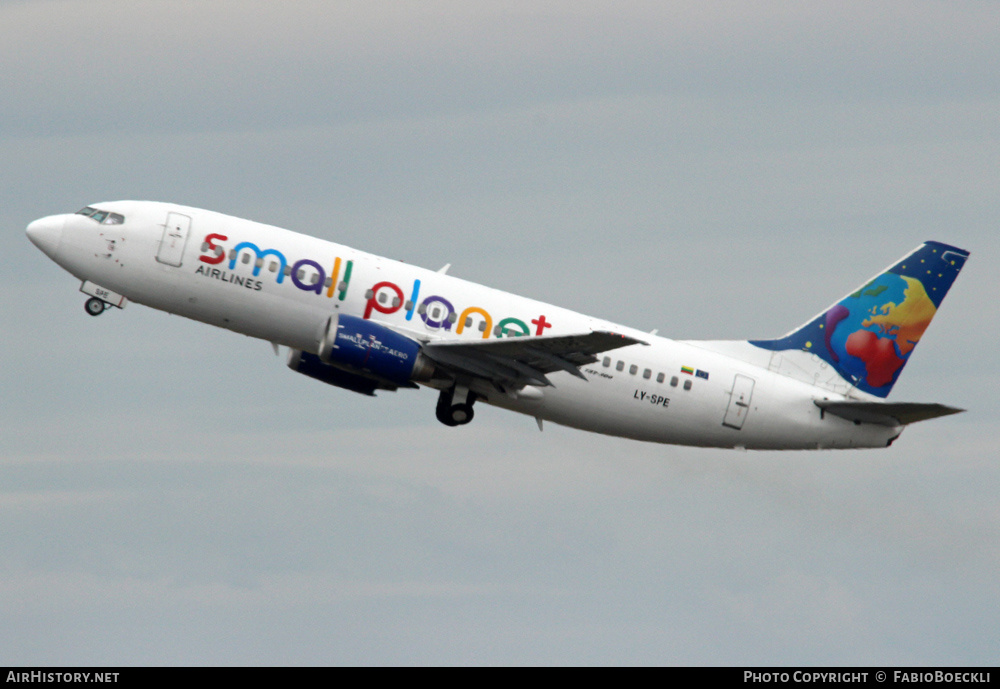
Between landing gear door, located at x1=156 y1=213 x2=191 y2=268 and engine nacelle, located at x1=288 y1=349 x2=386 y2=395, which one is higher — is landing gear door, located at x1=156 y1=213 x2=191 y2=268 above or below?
above

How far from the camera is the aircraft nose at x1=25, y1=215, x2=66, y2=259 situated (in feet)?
163

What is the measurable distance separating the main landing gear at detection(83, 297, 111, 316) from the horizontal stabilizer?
90.6 feet

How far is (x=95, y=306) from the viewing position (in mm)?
49750

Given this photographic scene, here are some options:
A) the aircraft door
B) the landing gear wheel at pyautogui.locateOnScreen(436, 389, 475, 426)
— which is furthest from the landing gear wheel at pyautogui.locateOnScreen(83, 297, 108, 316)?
the aircraft door

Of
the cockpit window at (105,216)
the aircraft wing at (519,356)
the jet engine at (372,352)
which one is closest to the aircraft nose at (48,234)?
the cockpit window at (105,216)

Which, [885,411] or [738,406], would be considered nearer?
[885,411]

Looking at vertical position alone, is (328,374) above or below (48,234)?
below

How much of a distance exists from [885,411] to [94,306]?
3000cm

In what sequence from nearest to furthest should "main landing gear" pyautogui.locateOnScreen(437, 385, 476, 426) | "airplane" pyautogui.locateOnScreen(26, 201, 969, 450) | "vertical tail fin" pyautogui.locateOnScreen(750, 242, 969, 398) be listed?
"airplane" pyautogui.locateOnScreen(26, 201, 969, 450)
"main landing gear" pyautogui.locateOnScreen(437, 385, 476, 426)
"vertical tail fin" pyautogui.locateOnScreen(750, 242, 969, 398)

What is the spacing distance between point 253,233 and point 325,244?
262 cm

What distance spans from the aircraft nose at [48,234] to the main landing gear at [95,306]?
7.11ft

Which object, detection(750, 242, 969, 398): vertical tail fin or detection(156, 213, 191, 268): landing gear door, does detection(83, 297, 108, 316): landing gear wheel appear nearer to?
detection(156, 213, 191, 268): landing gear door

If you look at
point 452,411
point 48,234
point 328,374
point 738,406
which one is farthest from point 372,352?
point 738,406

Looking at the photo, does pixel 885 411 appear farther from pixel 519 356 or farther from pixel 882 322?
pixel 519 356
